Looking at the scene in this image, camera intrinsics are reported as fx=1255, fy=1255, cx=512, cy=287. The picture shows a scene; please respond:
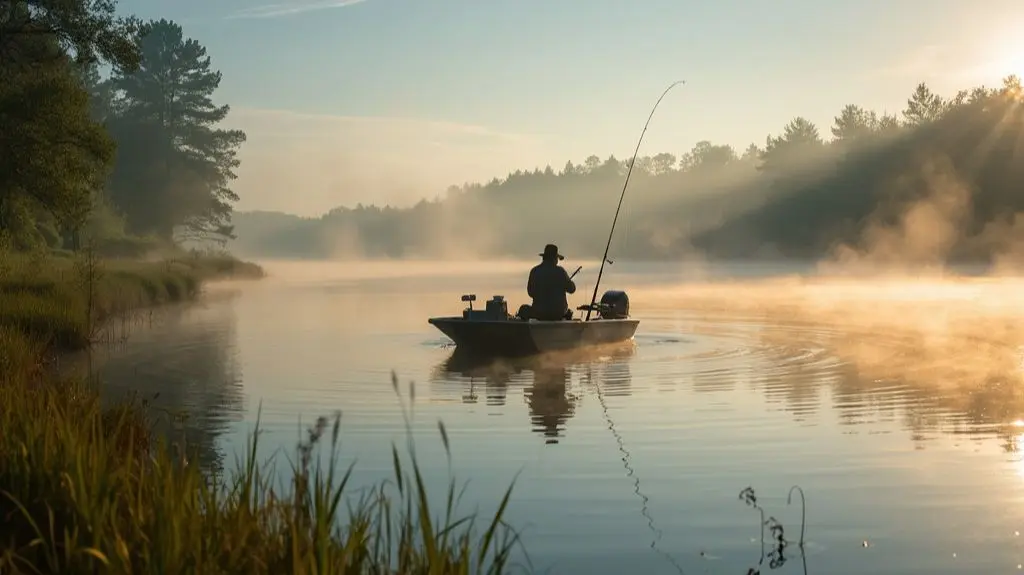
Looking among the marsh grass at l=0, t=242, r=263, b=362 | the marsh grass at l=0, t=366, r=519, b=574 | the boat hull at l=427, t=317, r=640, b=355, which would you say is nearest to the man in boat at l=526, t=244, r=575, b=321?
the boat hull at l=427, t=317, r=640, b=355

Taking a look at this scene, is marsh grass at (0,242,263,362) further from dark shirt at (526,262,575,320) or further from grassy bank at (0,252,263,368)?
dark shirt at (526,262,575,320)

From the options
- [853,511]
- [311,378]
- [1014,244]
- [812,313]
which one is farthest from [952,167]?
[853,511]

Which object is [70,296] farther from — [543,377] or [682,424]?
[682,424]

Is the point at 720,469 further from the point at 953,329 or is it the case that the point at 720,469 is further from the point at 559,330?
the point at 953,329

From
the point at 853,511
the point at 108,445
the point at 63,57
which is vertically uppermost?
the point at 63,57

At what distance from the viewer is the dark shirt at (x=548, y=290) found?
23984mm

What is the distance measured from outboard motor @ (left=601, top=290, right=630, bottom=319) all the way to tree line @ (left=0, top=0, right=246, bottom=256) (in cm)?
1188

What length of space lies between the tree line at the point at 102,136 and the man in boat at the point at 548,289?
11156mm

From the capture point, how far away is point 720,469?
12.4m

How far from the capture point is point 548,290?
24.1 meters

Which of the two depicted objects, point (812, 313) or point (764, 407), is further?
point (812, 313)

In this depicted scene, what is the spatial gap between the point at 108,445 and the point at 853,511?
594cm

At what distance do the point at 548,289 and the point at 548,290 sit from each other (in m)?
0.02

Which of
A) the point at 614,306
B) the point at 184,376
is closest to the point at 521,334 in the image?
the point at 614,306
